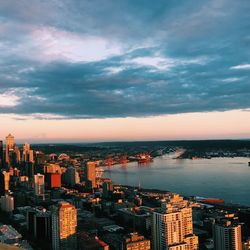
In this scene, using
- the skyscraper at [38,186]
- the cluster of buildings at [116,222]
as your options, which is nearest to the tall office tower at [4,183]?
the cluster of buildings at [116,222]

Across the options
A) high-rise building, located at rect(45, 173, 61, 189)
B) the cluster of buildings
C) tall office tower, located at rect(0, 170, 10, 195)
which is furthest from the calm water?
tall office tower, located at rect(0, 170, 10, 195)

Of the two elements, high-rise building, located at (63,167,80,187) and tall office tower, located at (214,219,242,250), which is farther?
high-rise building, located at (63,167,80,187)

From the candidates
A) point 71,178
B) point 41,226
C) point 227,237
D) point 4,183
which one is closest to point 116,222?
point 41,226

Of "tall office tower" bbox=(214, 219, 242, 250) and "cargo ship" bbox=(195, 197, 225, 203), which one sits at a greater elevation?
"tall office tower" bbox=(214, 219, 242, 250)

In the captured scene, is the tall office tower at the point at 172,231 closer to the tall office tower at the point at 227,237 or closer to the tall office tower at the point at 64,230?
the tall office tower at the point at 227,237

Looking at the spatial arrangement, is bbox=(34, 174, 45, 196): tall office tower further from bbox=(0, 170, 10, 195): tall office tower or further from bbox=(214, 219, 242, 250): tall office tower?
bbox=(214, 219, 242, 250): tall office tower

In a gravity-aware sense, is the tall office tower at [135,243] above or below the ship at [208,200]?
above

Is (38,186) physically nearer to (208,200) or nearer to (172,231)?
(208,200)
